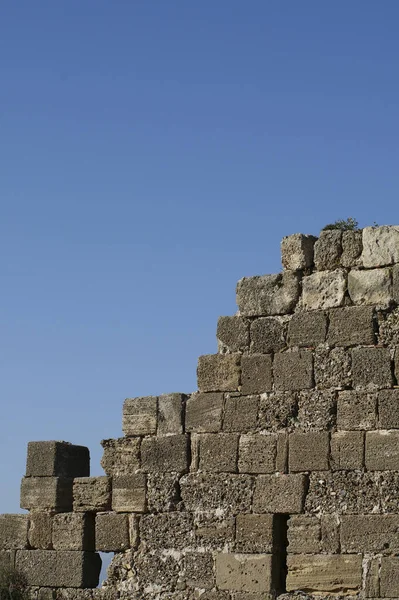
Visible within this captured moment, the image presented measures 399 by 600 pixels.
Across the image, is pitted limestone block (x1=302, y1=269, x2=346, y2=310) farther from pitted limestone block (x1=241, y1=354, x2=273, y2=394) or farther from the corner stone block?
the corner stone block

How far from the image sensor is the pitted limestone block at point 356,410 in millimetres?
11633

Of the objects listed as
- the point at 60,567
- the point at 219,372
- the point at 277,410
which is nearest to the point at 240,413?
the point at 277,410

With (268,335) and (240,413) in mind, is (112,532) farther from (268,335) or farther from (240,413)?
(268,335)

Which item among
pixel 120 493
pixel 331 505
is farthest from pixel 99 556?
pixel 331 505

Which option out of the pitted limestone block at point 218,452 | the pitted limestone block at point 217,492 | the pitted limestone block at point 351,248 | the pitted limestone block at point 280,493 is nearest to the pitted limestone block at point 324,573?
the pitted limestone block at point 280,493

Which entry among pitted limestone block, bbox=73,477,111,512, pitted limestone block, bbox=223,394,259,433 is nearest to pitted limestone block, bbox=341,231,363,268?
pitted limestone block, bbox=223,394,259,433

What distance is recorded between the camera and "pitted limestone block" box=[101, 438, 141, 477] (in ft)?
43.2

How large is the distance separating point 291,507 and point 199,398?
161 cm

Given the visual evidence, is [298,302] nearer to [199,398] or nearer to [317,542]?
[199,398]

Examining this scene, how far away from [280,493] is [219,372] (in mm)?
1472

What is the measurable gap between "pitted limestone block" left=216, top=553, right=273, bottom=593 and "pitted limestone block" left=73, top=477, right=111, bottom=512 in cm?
162

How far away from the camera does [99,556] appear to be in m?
13.4

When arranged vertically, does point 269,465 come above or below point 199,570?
above

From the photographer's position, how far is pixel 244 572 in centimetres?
1205
